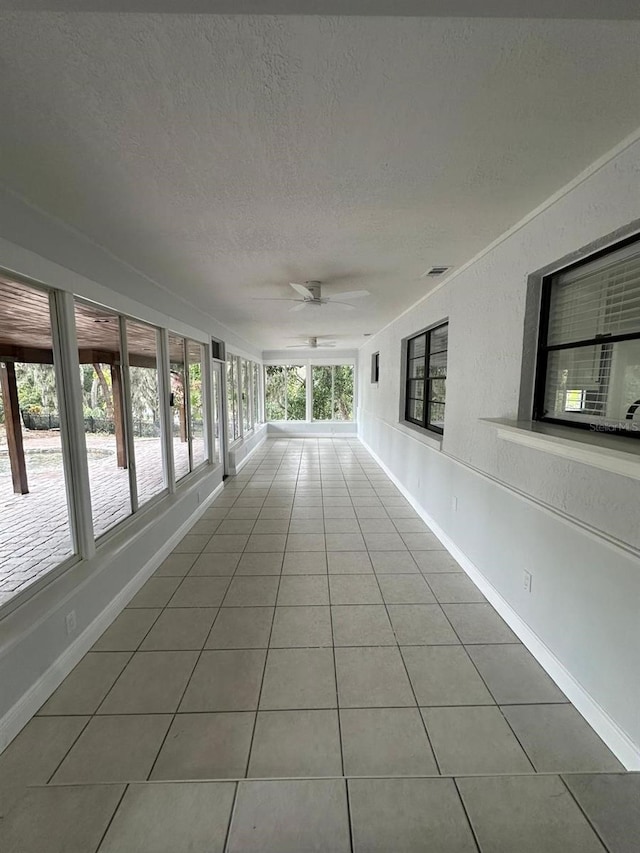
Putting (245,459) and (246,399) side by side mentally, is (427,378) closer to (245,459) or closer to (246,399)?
(245,459)

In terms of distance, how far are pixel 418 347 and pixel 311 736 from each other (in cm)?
429

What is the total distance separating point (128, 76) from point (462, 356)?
8.73 ft

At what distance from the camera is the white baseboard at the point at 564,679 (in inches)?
55.7

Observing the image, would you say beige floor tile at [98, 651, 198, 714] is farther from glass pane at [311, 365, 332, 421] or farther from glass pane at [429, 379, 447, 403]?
glass pane at [311, 365, 332, 421]

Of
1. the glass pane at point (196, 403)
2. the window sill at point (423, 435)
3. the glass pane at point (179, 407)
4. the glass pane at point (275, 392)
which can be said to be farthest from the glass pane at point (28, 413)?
the glass pane at point (275, 392)

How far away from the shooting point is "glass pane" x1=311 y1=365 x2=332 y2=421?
33.3 ft

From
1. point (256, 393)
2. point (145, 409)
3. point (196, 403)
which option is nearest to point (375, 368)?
point (256, 393)

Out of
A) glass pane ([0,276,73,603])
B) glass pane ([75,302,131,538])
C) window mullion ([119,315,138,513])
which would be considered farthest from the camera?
window mullion ([119,315,138,513])

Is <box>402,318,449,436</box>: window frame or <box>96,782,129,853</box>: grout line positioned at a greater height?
<box>402,318,449,436</box>: window frame

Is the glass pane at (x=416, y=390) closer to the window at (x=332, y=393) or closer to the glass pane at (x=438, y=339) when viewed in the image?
the glass pane at (x=438, y=339)

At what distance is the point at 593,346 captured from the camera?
1.76m

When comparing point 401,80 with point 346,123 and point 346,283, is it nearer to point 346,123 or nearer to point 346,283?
point 346,123

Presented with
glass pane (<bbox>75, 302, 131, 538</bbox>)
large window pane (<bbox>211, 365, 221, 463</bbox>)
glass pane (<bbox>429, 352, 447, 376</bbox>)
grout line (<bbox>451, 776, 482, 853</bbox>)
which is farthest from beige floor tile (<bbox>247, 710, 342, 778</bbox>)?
large window pane (<bbox>211, 365, 221, 463</bbox>)

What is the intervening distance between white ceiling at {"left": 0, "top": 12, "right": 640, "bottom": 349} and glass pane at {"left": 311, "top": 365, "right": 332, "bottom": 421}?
26.0 feet
